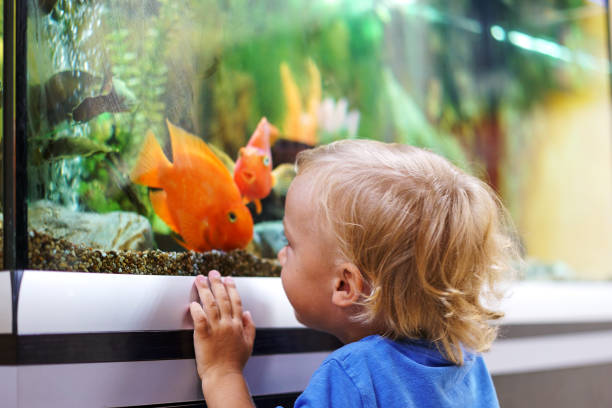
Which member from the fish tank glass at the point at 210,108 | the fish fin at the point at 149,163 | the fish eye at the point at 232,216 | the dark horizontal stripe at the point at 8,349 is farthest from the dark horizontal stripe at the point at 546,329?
the dark horizontal stripe at the point at 8,349

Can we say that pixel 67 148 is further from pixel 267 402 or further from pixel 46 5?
pixel 267 402

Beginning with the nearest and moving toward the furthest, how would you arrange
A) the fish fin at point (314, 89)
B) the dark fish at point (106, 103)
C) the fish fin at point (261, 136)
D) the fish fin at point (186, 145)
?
the dark fish at point (106, 103) < the fish fin at point (186, 145) < the fish fin at point (261, 136) < the fish fin at point (314, 89)

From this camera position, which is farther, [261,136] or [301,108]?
[301,108]

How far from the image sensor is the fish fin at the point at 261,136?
0.94 metres

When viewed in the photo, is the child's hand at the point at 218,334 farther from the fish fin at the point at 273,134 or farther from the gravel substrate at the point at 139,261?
the fish fin at the point at 273,134

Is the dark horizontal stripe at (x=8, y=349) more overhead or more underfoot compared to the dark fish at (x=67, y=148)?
more underfoot

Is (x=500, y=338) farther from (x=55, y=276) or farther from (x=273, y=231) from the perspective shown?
(x=55, y=276)

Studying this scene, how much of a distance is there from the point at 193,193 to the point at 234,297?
14 centimetres

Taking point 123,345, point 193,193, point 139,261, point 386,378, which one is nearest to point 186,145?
point 193,193

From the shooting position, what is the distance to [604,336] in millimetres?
1630

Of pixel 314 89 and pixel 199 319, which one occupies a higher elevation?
pixel 314 89

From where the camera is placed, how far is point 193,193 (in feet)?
2.70

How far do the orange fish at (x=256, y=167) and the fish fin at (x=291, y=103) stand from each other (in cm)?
6

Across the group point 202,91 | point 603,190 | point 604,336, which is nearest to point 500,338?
point 604,336
